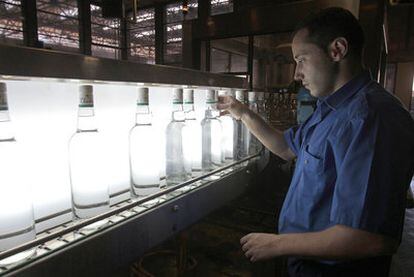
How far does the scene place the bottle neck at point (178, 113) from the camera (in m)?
1.16

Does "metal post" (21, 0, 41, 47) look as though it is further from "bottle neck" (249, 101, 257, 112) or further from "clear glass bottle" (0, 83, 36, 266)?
"clear glass bottle" (0, 83, 36, 266)

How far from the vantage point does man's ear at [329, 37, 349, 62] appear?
980mm

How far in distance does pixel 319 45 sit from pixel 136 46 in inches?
378

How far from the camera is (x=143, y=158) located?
0.96 m

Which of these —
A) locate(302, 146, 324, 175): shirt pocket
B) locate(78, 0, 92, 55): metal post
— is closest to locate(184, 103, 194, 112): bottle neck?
locate(302, 146, 324, 175): shirt pocket

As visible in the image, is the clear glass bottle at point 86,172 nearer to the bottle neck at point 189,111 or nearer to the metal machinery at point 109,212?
the metal machinery at point 109,212

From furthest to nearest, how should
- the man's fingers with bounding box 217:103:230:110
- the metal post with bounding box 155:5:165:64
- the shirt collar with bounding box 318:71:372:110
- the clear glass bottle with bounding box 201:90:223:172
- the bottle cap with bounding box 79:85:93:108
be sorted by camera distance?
1. the metal post with bounding box 155:5:165:64
2. the man's fingers with bounding box 217:103:230:110
3. the clear glass bottle with bounding box 201:90:223:172
4. the shirt collar with bounding box 318:71:372:110
5. the bottle cap with bounding box 79:85:93:108

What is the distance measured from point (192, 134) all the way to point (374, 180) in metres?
0.67

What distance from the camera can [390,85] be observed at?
7.11m

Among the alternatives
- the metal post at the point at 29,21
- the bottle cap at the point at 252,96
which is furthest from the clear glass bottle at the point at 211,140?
the metal post at the point at 29,21

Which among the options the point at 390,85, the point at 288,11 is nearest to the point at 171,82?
the point at 288,11

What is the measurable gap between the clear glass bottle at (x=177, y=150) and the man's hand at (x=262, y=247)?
0.34 m

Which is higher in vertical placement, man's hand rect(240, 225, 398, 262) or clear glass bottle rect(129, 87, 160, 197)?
clear glass bottle rect(129, 87, 160, 197)

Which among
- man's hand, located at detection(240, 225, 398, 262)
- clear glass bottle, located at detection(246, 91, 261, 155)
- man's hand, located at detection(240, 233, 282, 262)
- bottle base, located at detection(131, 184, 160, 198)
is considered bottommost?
man's hand, located at detection(240, 233, 282, 262)
